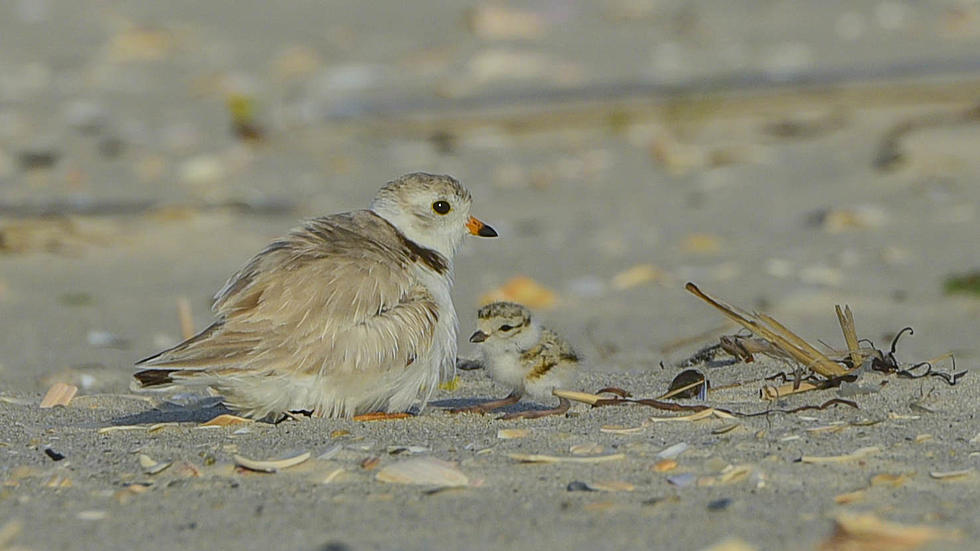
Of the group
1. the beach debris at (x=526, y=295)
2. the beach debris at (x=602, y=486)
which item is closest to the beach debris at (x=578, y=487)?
the beach debris at (x=602, y=486)

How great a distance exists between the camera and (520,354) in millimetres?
3994

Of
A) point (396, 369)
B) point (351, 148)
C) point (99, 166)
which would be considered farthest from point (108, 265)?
point (396, 369)

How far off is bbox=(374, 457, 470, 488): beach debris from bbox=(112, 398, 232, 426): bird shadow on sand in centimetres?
100

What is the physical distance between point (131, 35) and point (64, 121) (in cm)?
214

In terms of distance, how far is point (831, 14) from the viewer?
1227cm

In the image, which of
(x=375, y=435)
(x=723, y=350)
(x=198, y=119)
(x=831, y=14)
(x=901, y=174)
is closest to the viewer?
(x=375, y=435)

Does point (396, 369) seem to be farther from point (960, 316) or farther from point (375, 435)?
point (960, 316)

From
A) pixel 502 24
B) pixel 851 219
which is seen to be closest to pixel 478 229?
pixel 851 219

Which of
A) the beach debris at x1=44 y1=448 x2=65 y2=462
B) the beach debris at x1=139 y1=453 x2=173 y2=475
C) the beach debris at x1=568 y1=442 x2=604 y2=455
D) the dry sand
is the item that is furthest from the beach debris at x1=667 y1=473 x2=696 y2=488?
the beach debris at x1=44 y1=448 x2=65 y2=462

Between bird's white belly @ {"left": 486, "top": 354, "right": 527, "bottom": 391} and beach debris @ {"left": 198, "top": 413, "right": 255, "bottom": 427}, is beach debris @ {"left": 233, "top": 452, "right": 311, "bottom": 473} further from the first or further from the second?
bird's white belly @ {"left": 486, "top": 354, "right": 527, "bottom": 391}

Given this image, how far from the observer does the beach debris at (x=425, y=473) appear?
3074 mm

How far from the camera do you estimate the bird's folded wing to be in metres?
3.75

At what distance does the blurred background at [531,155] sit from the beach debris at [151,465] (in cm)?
151

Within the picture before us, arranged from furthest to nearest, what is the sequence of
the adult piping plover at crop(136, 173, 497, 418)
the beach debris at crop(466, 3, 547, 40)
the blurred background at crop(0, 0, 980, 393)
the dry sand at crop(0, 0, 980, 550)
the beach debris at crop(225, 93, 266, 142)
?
the beach debris at crop(466, 3, 547, 40)
the beach debris at crop(225, 93, 266, 142)
the blurred background at crop(0, 0, 980, 393)
the adult piping plover at crop(136, 173, 497, 418)
the dry sand at crop(0, 0, 980, 550)
